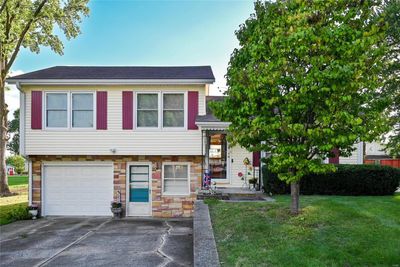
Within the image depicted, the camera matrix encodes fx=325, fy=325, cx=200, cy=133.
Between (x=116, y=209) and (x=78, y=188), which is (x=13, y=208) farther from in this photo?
(x=116, y=209)

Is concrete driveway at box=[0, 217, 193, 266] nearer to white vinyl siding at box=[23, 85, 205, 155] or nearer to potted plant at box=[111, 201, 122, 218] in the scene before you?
potted plant at box=[111, 201, 122, 218]

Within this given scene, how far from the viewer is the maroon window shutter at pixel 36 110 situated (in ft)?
44.2

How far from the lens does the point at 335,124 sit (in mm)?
6359

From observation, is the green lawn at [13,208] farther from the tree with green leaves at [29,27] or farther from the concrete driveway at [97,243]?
the tree with green leaves at [29,27]

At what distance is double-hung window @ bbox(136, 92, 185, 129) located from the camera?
44.4 feet

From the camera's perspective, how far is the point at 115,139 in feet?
44.4

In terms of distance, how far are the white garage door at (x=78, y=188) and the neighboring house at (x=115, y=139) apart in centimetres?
4

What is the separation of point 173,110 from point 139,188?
3.76 meters

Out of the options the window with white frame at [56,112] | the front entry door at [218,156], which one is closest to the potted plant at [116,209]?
the window with white frame at [56,112]

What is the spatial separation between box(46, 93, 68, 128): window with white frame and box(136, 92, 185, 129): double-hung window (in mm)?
3036

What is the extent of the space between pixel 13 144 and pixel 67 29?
50.9 m

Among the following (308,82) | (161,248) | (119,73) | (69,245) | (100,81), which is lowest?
(69,245)

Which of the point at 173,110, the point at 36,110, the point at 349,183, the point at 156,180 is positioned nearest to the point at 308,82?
the point at 349,183

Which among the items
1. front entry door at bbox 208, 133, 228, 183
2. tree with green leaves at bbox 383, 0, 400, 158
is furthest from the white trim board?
tree with green leaves at bbox 383, 0, 400, 158
